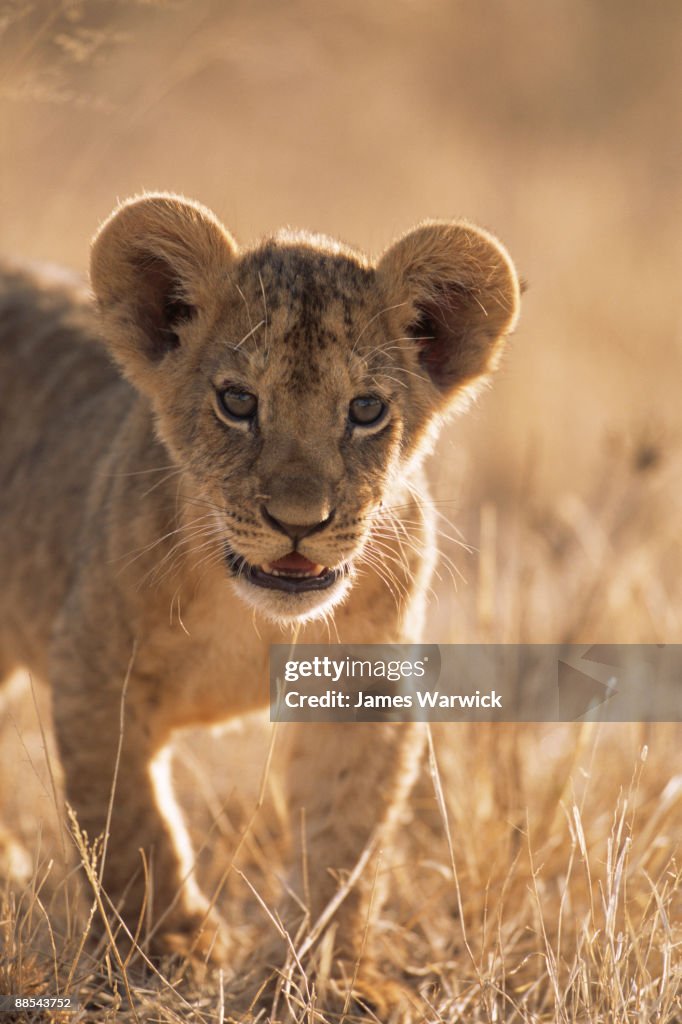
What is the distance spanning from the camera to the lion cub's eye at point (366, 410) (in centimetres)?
350

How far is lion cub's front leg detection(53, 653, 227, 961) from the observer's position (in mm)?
3791

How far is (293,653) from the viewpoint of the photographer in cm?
385

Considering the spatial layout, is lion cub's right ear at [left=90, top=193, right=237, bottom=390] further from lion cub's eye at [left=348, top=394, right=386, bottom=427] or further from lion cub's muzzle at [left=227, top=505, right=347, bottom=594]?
lion cub's muzzle at [left=227, top=505, right=347, bottom=594]

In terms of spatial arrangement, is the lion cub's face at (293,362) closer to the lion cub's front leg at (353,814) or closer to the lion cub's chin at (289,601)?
the lion cub's chin at (289,601)

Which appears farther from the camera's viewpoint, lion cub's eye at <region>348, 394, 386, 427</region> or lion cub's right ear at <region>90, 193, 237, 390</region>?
lion cub's right ear at <region>90, 193, 237, 390</region>

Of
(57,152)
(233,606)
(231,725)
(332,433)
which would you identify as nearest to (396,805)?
(231,725)

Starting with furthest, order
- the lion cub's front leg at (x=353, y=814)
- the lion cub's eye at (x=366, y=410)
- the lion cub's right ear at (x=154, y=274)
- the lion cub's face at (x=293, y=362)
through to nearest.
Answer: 1. the lion cub's front leg at (x=353, y=814)
2. the lion cub's right ear at (x=154, y=274)
3. the lion cub's eye at (x=366, y=410)
4. the lion cub's face at (x=293, y=362)

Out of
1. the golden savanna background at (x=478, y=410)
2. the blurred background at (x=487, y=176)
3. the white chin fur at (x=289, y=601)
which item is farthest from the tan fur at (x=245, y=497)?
the blurred background at (x=487, y=176)

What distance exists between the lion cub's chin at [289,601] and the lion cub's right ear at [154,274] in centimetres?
73

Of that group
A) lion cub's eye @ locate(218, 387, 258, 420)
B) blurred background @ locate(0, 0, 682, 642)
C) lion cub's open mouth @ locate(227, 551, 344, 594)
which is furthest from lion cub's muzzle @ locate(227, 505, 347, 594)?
blurred background @ locate(0, 0, 682, 642)

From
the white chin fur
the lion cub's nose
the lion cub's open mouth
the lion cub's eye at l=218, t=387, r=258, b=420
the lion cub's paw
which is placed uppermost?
the lion cub's eye at l=218, t=387, r=258, b=420

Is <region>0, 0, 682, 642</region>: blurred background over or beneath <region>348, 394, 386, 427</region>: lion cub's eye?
over

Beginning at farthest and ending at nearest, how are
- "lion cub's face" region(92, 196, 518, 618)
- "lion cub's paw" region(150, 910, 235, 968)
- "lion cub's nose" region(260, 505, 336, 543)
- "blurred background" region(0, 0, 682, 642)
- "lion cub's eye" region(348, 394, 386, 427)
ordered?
"blurred background" region(0, 0, 682, 642) < "lion cub's paw" region(150, 910, 235, 968) < "lion cub's eye" region(348, 394, 386, 427) < "lion cub's face" region(92, 196, 518, 618) < "lion cub's nose" region(260, 505, 336, 543)

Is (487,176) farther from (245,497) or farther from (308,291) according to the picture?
(245,497)
